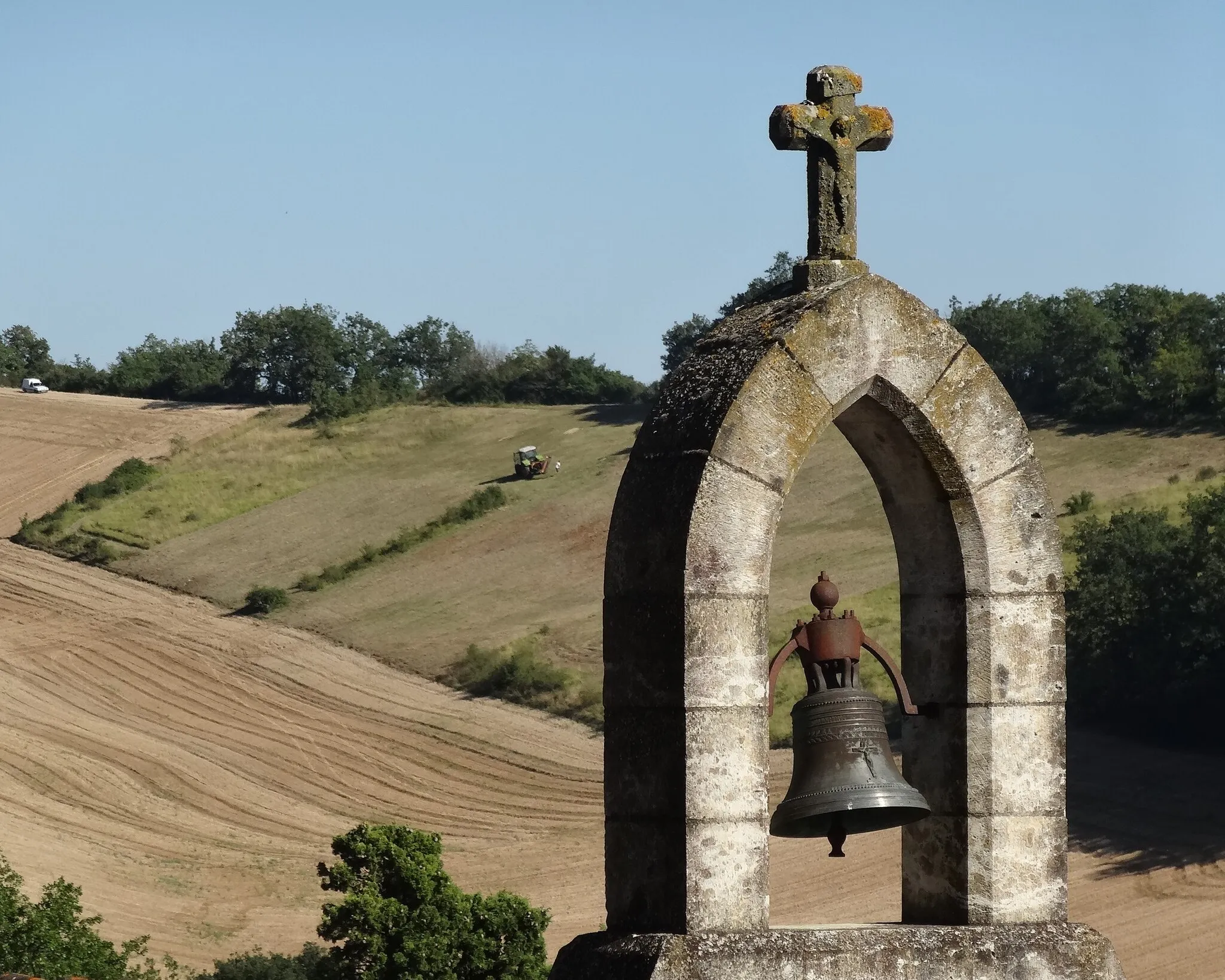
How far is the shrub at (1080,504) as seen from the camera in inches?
1741

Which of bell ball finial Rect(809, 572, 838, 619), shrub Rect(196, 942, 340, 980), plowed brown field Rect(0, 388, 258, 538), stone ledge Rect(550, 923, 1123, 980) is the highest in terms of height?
plowed brown field Rect(0, 388, 258, 538)

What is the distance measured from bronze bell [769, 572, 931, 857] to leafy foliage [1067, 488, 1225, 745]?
27836mm

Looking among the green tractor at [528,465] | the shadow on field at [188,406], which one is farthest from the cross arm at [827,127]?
the shadow on field at [188,406]

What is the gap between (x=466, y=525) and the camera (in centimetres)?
5194

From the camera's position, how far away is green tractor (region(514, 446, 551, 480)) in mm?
56594

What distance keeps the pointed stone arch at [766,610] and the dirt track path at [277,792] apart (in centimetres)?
2033

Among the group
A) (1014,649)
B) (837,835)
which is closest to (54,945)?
(837,835)

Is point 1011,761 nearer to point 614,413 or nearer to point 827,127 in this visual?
point 827,127

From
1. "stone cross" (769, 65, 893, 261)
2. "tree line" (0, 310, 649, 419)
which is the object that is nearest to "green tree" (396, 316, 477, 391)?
"tree line" (0, 310, 649, 419)

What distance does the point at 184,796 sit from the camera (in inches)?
1378

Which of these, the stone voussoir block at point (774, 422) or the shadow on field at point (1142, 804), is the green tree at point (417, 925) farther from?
the stone voussoir block at point (774, 422)

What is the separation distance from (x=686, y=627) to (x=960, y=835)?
1165 mm

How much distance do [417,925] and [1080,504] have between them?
2864cm

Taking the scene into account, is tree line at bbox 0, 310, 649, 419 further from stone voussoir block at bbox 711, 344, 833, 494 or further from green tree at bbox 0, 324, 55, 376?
stone voussoir block at bbox 711, 344, 833, 494
